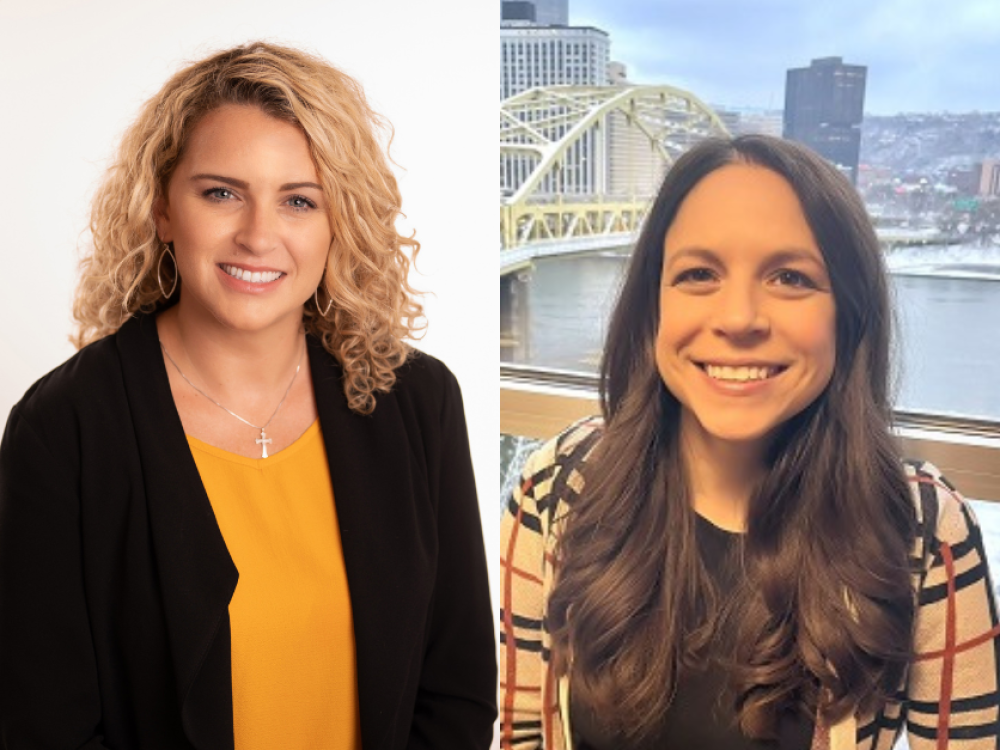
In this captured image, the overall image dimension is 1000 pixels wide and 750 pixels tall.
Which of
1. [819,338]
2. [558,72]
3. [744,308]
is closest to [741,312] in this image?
[744,308]

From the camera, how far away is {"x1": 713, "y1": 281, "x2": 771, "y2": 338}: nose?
5.96 ft

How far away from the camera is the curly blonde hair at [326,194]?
73.1 inches

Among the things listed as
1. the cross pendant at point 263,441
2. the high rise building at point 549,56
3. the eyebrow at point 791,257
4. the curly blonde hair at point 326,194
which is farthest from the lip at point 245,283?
the eyebrow at point 791,257

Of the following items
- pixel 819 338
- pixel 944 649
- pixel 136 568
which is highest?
pixel 819 338

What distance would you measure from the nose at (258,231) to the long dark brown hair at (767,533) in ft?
1.80

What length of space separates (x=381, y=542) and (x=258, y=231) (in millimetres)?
497

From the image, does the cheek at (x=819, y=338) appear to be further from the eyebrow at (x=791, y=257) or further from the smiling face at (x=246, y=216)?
the smiling face at (x=246, y=216)

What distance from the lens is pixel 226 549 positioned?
1812mm

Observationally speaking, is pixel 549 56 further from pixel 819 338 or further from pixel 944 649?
pixel 944 649

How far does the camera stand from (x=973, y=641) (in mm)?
1807

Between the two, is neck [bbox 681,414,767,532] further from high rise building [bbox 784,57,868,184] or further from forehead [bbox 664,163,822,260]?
high rise building [bbox 784,57,868,184]

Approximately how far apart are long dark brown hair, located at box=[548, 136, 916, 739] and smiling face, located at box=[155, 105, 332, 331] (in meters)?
0.51

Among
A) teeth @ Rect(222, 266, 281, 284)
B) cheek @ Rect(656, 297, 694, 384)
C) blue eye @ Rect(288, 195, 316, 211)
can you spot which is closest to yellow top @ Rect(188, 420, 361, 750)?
teeth @ Rect(222, 266, 281, 284)

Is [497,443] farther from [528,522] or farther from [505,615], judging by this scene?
[505,615]
